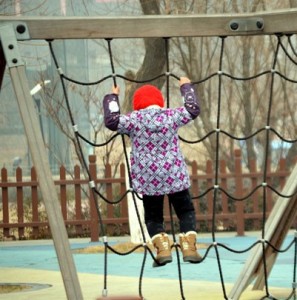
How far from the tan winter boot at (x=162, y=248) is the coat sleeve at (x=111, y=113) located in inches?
27.2

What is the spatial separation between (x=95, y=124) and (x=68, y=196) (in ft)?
4.23

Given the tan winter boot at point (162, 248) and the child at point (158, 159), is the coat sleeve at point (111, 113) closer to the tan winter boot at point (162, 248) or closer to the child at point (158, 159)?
the child at point (158, 159)

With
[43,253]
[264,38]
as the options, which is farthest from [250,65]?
[43,253]

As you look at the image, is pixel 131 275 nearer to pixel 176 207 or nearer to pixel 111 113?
pixel 176 207

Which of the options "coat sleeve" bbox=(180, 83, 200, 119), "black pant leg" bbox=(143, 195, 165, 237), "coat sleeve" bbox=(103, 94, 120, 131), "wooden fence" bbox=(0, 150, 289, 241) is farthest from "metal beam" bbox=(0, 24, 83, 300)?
"wooden fence" bbox=(0, 150, 289, 241)

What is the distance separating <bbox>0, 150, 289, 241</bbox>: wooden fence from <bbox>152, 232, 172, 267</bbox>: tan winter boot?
416 inches

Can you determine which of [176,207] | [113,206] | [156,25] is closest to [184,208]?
[176,207]

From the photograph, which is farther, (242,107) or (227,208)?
(242,107)

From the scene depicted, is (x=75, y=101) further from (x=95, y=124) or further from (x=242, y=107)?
(x=242, y=107)

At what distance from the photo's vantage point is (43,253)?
15.8 metres

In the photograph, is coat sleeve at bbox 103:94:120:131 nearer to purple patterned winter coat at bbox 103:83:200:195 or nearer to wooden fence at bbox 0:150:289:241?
purple patterned winter coat at bbox 103:83:200:195

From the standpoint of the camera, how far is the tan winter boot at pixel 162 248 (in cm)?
747

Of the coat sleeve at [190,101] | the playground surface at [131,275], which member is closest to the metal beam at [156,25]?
the coat sleeve at [190,101]

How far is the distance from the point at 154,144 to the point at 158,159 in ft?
0.32
